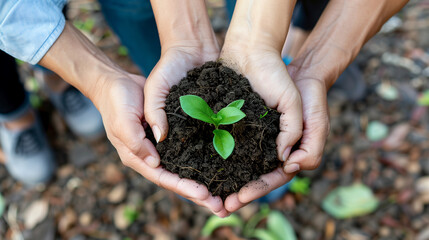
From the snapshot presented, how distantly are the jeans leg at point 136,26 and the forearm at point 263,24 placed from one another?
0.72m

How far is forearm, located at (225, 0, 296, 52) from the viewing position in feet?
5.89

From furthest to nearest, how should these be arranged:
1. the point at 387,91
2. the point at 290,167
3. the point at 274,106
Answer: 1. the point at 387,91
2. the point at 274,106
3. the point at 290,167

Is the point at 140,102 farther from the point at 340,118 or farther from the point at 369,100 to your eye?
the point at 369,100

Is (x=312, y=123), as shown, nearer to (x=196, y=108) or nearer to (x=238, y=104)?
(x=238, y=104)

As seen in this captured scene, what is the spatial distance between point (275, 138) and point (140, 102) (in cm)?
69

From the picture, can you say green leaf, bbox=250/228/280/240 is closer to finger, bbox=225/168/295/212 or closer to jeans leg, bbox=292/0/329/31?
finger, bbox=225/168/295/212

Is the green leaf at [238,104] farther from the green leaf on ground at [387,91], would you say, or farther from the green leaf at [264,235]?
the green leaf on ground at [387,91]

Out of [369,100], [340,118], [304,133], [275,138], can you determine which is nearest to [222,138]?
[275,138]

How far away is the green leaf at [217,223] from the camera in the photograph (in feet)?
7.95

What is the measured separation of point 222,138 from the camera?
5.05 ft

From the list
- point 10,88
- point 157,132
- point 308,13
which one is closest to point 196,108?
point 157,132

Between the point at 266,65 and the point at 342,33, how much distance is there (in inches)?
21.1

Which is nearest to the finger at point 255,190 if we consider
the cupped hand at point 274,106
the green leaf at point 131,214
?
the cupped hand at point 274,106

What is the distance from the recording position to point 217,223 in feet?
7.94
